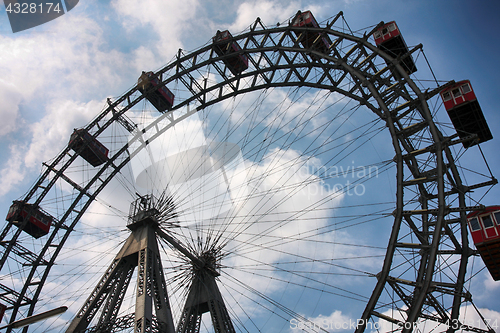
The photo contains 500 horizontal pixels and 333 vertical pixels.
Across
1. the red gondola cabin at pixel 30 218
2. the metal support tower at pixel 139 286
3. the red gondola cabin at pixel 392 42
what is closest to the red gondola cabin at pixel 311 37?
the red gondola cabin at pixel 392 42

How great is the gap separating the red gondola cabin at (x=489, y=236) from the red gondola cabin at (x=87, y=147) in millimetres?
25574

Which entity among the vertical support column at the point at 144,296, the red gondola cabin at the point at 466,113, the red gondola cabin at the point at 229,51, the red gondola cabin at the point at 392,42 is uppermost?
the red gondola cabin at the point at 229,51

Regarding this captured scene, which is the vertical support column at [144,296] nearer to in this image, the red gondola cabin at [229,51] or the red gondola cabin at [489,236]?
the red gondola cabin at [229,51]

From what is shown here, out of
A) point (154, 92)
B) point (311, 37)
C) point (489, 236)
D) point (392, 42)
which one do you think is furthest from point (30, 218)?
point (489, 236)

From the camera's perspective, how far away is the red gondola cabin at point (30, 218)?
2761 centimetres

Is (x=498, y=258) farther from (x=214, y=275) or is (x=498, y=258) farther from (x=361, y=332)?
(x=214, y=275)

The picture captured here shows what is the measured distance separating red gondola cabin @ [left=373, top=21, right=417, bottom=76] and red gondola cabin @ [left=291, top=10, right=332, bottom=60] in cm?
288

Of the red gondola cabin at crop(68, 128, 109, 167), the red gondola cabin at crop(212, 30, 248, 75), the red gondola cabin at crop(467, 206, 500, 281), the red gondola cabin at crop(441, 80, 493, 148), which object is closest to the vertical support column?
the red gondola cabin at crop(68, 128, 109, 167)

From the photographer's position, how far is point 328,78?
22.1 meters

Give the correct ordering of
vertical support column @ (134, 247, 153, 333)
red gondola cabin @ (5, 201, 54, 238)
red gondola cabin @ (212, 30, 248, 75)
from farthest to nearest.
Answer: red gondola cabin @ (5, 201, 54, 238), red gondola cabin @ (212, 30, 248, 75), vertical support column @ (134, 247, 153, 333)

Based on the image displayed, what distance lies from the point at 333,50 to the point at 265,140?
658 centimetres

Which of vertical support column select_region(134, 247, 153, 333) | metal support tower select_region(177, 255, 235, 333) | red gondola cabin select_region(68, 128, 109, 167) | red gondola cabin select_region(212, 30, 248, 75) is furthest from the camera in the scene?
red gondola cabin select_region(68, 128, 109, 167)

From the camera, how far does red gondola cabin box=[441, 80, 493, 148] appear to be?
17.5 metres

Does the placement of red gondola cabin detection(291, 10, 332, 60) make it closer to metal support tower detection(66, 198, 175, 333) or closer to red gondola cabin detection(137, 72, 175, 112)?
red gondola cabin detection(137, 72, 175, 112)
